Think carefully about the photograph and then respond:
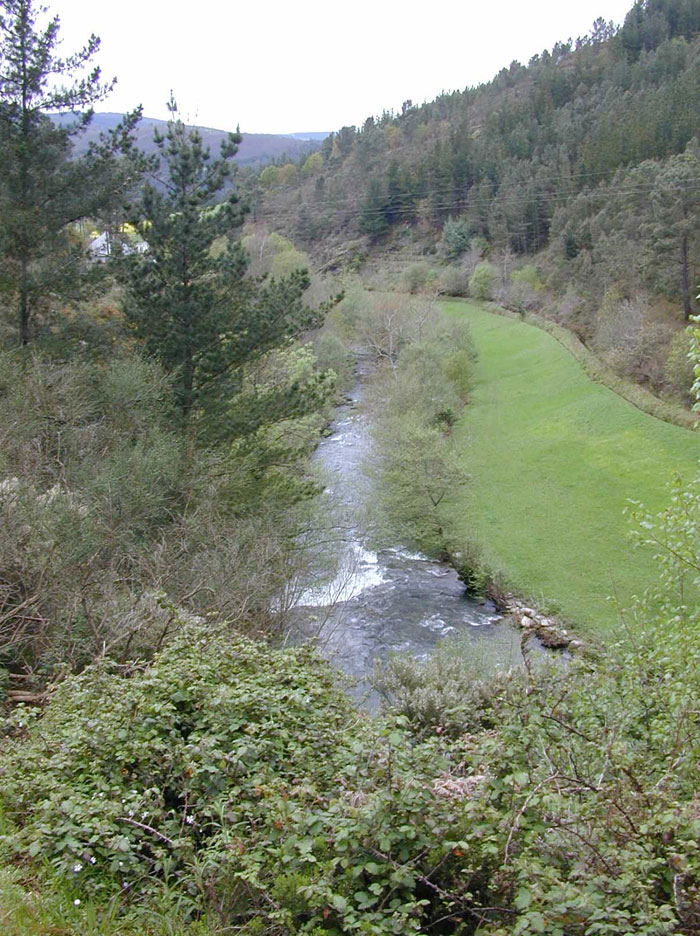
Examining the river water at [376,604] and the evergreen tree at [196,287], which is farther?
the river water at [376,604]

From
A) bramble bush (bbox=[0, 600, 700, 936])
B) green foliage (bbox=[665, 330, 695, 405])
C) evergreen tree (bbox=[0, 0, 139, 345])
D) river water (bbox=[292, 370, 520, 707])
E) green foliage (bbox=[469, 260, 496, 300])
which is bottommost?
river water (bbox=[292, 370, 520, 707])

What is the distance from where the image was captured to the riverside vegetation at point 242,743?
4.12 metres

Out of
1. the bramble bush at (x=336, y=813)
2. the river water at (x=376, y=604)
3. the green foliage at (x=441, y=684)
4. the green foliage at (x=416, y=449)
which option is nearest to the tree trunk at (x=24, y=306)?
the river water at (x=376, y=604)

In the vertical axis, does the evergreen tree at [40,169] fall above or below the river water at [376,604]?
above

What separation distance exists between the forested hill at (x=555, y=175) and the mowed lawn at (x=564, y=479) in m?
8.27

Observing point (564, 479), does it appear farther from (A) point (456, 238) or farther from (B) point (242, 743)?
(A) point (456, 238)

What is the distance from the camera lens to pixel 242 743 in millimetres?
5523

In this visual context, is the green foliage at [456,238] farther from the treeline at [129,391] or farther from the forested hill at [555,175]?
the treeline at [129,391]

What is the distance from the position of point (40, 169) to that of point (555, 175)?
213 feet

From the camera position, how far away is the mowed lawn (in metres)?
22.7

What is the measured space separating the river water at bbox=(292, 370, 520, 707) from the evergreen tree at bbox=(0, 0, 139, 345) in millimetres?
9693

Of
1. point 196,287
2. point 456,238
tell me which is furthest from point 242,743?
point 456,238

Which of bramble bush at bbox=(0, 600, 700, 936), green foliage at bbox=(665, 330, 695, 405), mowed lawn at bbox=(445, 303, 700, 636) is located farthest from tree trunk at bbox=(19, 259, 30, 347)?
green foliage at bbox=(665, 330, 695, 405)

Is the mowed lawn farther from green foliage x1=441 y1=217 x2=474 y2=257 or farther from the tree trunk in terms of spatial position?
green foliage x1=441 y1=217 x2=474 y2=257
